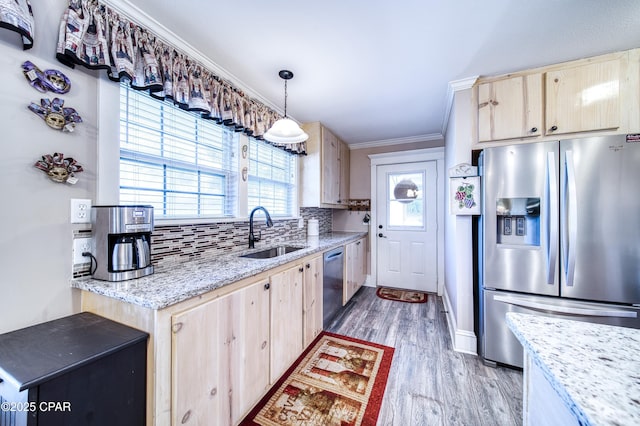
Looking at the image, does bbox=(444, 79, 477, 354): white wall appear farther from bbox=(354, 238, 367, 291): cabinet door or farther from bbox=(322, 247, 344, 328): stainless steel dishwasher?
bbox=(354, 238, 367, 291): cabinet door

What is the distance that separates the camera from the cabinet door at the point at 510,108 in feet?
6.46

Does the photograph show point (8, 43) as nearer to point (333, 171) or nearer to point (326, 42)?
point (326, 42)

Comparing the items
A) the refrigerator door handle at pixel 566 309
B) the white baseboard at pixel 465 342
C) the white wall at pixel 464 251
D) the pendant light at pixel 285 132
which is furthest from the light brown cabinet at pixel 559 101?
the white baseboard at pixel 465 342

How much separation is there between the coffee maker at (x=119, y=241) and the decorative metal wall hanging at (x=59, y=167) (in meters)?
0.18

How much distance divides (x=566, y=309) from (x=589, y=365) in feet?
5.40

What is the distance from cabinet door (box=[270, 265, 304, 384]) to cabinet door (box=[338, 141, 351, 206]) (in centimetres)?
220

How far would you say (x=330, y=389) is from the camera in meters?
1.70

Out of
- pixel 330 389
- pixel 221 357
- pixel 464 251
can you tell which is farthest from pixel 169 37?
pixel 464 251

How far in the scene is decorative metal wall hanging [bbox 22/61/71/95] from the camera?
1084mm

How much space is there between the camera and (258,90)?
236 centimetres

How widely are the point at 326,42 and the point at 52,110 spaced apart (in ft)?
5.19

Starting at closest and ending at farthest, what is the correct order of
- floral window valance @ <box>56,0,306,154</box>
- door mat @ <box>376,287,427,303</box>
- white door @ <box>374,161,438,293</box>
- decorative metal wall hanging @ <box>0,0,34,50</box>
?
decorative metal wall hanging @ <box>0,0,34,50</box> → floral window valance @ <box>56,0,306,154</box> → door mat @ <box>376,287,427,303</box> → white door @ <box>374,161,438,293</box>

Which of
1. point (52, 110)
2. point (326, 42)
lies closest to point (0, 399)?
point (52, 110)

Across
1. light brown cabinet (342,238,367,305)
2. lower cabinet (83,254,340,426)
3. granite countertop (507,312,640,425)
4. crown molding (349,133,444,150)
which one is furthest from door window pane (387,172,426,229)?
granite countertop (507,312,640,425)
